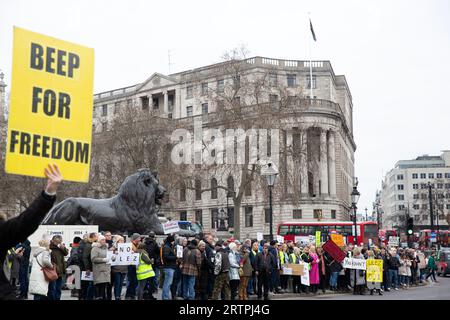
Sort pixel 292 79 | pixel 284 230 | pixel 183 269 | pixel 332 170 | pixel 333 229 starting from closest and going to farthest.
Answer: pixel 183 269 < pixel 333 229 < pixel 284 230 < pixel 332 170 < pixel 292 79

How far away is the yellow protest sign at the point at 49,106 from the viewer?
466 centimetres

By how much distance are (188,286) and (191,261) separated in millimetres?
716

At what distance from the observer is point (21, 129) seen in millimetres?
4668

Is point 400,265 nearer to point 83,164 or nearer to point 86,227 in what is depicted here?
point 86,227

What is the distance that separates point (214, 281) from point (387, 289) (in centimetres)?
936

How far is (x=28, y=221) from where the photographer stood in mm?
4055

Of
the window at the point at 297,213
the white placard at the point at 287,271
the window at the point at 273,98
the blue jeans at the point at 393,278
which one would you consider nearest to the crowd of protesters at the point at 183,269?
the white placard at the point at 287,271

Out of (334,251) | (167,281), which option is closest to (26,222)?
(167,281)

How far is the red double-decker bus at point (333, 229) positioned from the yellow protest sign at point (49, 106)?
4435cm

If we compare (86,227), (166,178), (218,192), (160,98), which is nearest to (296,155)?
(166,178)

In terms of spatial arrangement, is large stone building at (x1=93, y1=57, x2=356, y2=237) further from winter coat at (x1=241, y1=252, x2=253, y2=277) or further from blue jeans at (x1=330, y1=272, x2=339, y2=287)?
winter coat at (x1=241, y1=252, x2=253, y2=277)

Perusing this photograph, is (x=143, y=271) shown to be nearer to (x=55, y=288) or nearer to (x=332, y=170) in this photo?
(x=55, y=288)

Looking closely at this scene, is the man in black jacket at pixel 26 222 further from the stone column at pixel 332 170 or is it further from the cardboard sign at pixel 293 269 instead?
the stone column at pixel 332 170

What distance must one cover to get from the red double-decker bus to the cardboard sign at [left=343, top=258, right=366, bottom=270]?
26.2 meters
